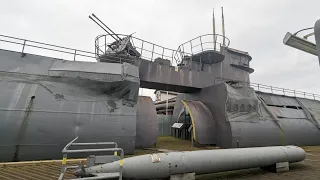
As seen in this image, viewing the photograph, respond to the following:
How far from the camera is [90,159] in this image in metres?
5.29

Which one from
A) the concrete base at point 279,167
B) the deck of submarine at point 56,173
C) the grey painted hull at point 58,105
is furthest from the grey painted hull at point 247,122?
the grey painted hull at point 58,105

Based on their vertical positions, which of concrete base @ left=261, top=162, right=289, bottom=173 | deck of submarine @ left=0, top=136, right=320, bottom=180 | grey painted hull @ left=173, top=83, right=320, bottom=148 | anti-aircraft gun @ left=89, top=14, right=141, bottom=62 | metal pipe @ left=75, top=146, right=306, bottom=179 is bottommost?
deck of submarine @ left=0, top=136, right=320, bottom=180

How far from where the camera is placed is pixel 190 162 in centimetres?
559

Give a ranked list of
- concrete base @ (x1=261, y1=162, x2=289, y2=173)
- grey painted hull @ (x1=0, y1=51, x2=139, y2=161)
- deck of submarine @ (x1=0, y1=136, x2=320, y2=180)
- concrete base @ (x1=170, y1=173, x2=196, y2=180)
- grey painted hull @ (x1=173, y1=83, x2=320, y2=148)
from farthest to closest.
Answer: grey painted hull @ (x1=173, y1=83, x2=320, y2=148) < grey painted hull @ (x1=0, y1=51, x2=139, y2=161) < concrete base @ (x1=261, y1=162, x2=289, y2=173) < deck of submarine @ (x1=0, y1=136, x2=320, y2=180) < concrete base @ (x1=170, y1=173, x2=196, y2=180)

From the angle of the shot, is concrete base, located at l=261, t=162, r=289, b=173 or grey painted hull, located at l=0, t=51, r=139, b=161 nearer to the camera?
concrete base, located at l=261, t=162, r=289, b=173

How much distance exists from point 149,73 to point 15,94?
25.8 ft

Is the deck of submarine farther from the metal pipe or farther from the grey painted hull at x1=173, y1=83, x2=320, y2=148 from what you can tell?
the grey painted hull at x1=173, y1=83, x2=320, y2=148

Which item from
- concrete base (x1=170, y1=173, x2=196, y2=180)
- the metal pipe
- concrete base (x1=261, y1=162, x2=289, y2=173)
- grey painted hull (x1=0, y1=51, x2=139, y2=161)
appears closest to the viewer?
the metal pipe

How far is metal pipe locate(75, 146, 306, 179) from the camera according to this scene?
5094 mm

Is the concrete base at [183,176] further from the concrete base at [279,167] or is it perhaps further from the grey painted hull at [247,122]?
the grey painted hull at [247,122]

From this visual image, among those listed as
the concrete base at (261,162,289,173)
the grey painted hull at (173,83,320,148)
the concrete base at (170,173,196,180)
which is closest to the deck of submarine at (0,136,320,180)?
the concrete base at (261,162,289,173)

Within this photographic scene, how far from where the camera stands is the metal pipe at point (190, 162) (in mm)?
5094

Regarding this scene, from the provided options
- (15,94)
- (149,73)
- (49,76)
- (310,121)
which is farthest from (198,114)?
(310,121)

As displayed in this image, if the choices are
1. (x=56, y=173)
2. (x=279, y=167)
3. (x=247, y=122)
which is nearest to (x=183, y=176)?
(x=56, y=173)
